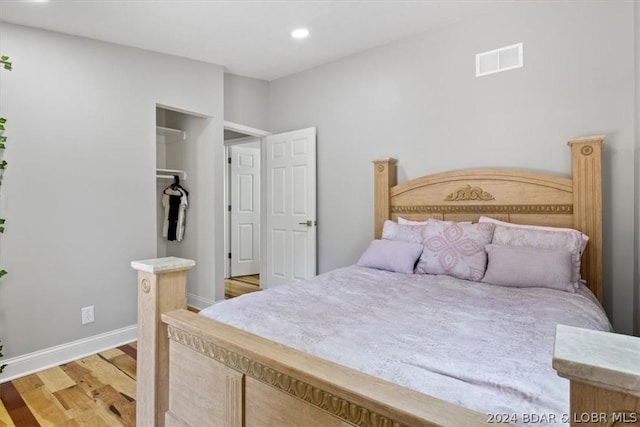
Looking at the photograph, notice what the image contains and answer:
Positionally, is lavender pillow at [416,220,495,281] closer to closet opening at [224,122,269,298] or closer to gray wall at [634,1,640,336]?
gray wall at [634,1,640,336]

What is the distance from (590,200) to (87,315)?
12.8ft

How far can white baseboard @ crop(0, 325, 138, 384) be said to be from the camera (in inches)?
97.2

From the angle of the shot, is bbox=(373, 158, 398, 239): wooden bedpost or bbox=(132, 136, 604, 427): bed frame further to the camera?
bbox=(373, 158, 398, 239): wooden bedpost

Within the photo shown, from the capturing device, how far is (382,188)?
3.29 metres

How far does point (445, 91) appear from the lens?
10.0ft

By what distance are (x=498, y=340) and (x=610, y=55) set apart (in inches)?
92.7

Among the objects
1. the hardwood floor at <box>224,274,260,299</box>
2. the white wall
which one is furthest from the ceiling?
the hardwood floor at <box>224,274,260,299</box>

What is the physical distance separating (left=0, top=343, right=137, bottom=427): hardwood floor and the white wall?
303mm

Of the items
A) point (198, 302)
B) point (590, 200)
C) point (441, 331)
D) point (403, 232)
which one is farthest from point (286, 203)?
point (441, 331)

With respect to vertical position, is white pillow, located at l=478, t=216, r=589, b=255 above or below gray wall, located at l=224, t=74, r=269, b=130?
below

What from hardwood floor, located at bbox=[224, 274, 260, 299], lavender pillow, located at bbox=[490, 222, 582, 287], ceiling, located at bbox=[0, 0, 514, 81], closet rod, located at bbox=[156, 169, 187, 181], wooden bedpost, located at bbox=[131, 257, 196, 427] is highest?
ceiling, located at bbox=[0, 0, 514, 81]

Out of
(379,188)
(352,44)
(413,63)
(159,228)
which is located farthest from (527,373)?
(159,228)

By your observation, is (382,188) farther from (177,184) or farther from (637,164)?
(177,184)

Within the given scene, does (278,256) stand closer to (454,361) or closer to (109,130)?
(109,130)
